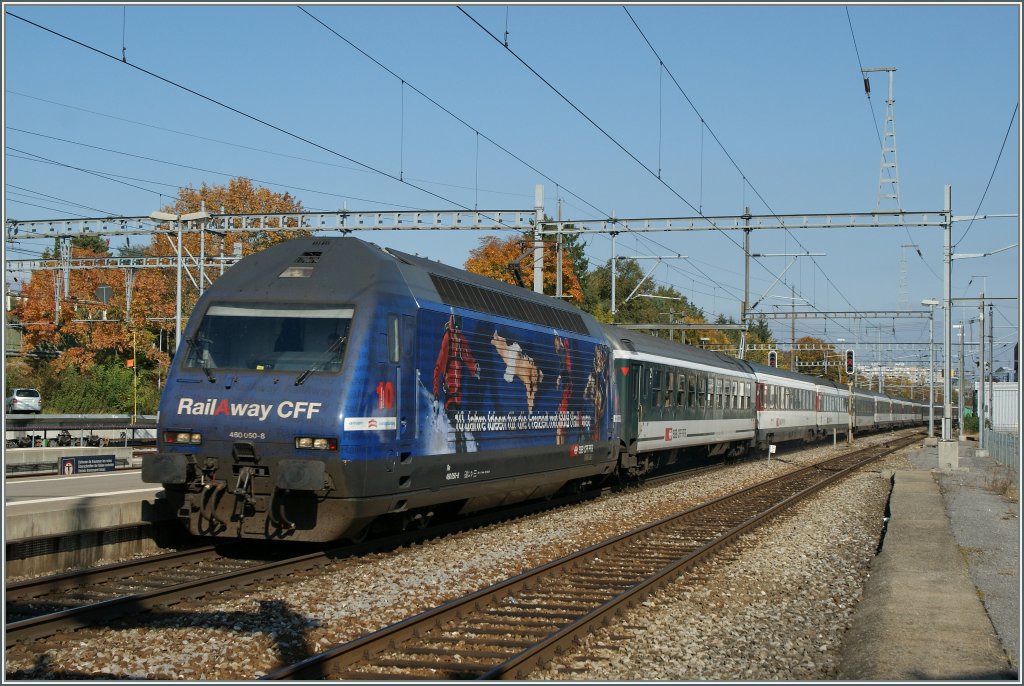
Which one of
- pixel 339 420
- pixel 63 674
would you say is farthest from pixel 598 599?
pixel 63 674

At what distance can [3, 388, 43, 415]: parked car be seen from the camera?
49188 millimetres

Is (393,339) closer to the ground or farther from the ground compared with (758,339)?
closer to the ground

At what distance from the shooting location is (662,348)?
2639 cm

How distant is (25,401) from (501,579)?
4430 cm

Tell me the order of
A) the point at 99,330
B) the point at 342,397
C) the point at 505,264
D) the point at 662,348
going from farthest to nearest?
the point at 505,264 → the point at 99,330 → the point at 662,348 → the point at 342,397

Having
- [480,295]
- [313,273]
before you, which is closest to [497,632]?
[313,273]

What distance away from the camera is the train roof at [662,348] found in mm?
22844

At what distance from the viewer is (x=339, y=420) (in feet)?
35.8

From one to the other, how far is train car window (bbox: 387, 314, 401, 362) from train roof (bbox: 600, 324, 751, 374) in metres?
9.94

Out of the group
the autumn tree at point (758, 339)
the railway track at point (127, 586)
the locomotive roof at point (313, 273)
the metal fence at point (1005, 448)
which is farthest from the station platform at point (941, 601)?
the autumn tree at point (758, 339)

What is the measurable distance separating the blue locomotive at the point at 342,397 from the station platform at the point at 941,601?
16.6ft

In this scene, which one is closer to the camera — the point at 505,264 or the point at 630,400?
the point at 630,400

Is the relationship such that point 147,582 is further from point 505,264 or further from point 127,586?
point 505,264

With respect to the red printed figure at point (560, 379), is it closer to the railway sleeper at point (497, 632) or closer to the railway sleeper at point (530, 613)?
the railway sleeper at point (530, 613)
